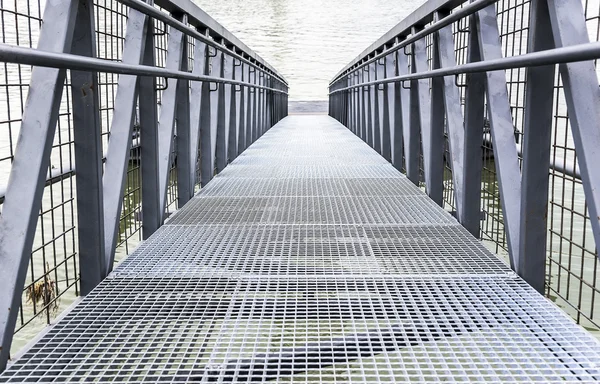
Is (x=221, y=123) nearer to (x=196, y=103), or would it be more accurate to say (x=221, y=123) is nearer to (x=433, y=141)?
(x=196, y=103)

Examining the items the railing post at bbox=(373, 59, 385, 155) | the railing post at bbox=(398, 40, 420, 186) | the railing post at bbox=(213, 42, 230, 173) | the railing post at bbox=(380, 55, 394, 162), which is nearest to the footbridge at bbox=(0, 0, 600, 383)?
the railing post at bbox=(398, 40, 420, 186)

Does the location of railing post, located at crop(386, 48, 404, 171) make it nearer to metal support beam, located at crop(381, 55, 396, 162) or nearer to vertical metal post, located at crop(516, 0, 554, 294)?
metal support beam, located at crop(381, 55, 396, 162)

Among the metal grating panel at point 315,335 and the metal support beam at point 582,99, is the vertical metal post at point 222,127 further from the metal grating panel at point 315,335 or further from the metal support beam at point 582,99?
the metal support beam at point 582,99

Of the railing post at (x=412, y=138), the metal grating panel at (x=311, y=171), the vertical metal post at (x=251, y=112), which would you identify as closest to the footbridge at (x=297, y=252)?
the railing post at (x=412, y=138)

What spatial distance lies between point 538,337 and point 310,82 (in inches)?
1043

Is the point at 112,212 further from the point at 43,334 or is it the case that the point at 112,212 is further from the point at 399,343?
the point at 399,343

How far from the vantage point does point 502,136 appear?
222 centimetres

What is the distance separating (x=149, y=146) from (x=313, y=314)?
4.35 ft

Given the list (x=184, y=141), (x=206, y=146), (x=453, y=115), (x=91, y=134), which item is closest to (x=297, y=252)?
(x=91, y=134)

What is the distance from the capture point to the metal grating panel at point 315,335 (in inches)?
54.6

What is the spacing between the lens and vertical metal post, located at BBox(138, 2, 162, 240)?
8.79ft

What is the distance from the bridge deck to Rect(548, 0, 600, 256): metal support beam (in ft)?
1.24

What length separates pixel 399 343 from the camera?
154 centimetres

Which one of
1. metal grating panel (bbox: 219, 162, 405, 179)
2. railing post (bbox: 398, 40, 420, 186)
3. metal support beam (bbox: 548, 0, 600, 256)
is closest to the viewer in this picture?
metal support beam (bbox: 548, 0, 600, 256)
